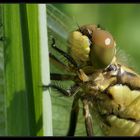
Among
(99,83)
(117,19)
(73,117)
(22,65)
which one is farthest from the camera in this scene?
(117,19)

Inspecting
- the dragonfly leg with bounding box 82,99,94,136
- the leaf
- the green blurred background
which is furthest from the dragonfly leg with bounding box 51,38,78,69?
the green blurred background

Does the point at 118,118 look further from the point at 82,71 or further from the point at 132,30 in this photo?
the point at 132,30

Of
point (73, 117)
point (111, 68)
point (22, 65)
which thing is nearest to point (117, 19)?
point (73, 117)

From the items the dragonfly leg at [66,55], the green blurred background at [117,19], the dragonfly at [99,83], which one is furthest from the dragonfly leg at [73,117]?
the green blurred background at [117,19]

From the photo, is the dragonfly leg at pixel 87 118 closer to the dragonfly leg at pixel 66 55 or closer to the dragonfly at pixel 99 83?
the dragonfly at pixel 99 83

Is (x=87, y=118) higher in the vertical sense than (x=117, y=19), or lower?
lower

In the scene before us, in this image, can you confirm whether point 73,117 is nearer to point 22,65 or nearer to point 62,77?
point 62,77

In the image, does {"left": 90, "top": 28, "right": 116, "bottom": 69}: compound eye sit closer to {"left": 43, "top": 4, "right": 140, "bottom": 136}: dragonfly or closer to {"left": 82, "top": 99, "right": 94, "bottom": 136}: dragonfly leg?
{"left": 43, "top": 4, "right": 140, "bottom": 136}: dragonfly

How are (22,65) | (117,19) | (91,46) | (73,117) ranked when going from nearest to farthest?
(22,65), (91,46), (73,117), (117,19)
